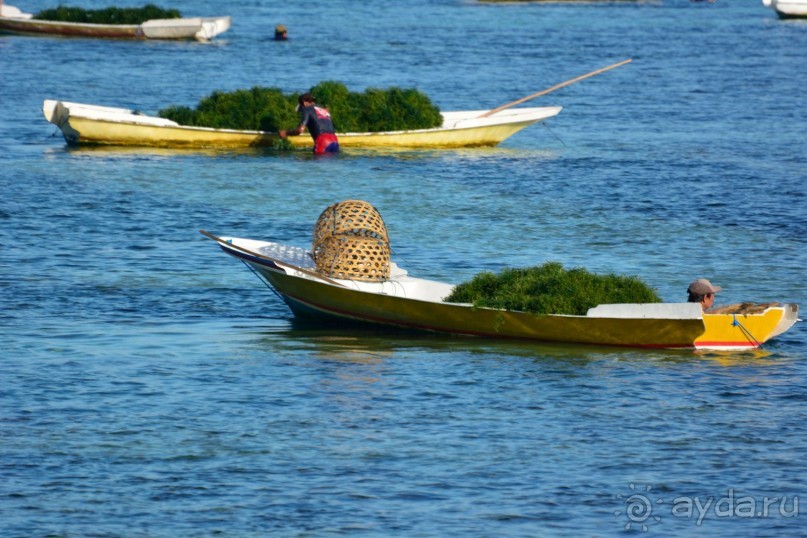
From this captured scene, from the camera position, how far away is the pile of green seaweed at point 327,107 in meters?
34.8

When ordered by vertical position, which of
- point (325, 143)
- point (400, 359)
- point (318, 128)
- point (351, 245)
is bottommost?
point (400, 359)

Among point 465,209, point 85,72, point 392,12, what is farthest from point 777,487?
point 392,12

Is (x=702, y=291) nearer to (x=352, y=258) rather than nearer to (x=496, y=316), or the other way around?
(x=496, y=316)

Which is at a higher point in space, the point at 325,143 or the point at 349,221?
the point at 325,143

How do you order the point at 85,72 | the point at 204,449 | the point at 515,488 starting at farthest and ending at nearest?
the point at 85,72 → the point at 204,449 → the point at 515,488

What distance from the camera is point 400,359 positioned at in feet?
59.5

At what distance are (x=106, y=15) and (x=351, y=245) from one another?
4915cm

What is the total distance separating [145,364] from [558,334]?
4943 mm

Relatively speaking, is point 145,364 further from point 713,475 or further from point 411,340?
point 713,475

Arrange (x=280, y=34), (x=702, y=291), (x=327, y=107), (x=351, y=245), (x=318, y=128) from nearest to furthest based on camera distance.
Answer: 1. (x=702, y=291)
2. (x=351, y=245)
3. (x=318, y=128)
4. (x=327, y=107)
5. (x=280, y=34)

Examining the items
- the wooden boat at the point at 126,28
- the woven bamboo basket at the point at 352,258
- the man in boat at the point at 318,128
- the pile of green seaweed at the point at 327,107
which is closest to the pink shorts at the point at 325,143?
the man in boat at the point at 318,128

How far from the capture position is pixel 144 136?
3456 cm

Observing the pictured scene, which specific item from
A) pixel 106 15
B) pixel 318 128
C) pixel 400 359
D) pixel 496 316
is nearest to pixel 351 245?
pixel 400 359

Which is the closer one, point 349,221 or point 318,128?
point 349,221
